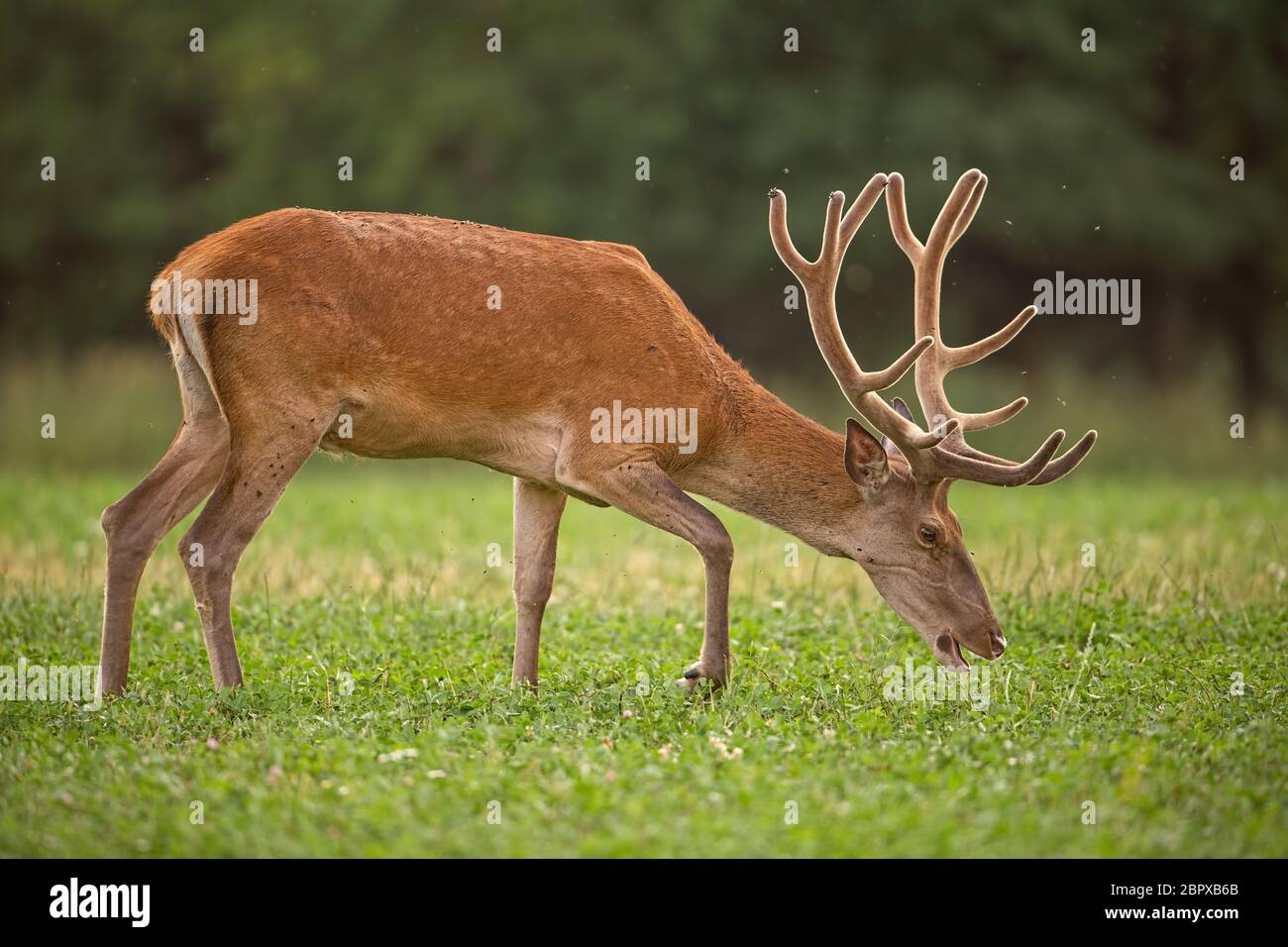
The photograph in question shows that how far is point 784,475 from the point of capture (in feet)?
23.3

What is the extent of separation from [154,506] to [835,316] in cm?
313

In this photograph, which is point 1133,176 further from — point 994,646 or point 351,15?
point 994,646

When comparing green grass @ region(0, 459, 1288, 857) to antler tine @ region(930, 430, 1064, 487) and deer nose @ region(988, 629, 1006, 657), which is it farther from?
antler tine @ region(930, 430, 1064, 487)

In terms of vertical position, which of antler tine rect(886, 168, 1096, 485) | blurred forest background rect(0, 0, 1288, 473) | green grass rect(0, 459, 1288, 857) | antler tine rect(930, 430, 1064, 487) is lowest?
green grass rect(0, 459, 1288, 857)

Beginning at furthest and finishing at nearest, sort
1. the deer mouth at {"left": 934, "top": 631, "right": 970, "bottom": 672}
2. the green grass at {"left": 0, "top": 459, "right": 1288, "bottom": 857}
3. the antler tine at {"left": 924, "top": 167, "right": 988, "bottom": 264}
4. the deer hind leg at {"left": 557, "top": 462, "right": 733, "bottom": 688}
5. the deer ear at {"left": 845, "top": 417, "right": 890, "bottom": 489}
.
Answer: the antler tine at {"left": 924, "top": 167, "right": 988, "bottom": 264}, the deer mouth at {"left": 934, "top": 631, "right": 970, "bottom": 672}, the deer ear at {"left": 845, "top": 417, "right": 890, "bottom": 489}, the deer hind leg at {"left": 557, "top": 462, "right": 733, "bottom": 688}, the green grass at {"left": 0, "top": 459, "right": 1288, "bottom": 857}

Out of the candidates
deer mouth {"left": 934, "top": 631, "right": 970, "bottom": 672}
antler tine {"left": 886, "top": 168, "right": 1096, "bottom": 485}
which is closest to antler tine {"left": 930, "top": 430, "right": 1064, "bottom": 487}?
antler tine {"left": 886, "top": 168, "right": 1096, "bottom": 485}

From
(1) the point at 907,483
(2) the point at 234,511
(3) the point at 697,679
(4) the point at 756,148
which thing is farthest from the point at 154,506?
(4) the point at 756,148

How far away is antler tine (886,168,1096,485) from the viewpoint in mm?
6828

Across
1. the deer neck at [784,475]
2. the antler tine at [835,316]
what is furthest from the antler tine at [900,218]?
the deer neck at [784,475]

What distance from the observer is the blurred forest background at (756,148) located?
2192cm

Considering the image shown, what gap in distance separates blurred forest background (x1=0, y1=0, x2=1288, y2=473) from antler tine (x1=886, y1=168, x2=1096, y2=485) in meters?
13.1

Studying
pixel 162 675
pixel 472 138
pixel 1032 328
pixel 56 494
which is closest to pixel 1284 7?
pixel 1032 328

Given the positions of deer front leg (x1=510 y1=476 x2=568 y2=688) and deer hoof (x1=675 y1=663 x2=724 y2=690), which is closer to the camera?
deer hoof (x1=675 y1=663 x2=724 y2=690)

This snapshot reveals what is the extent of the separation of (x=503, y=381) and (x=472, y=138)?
57.7ft
